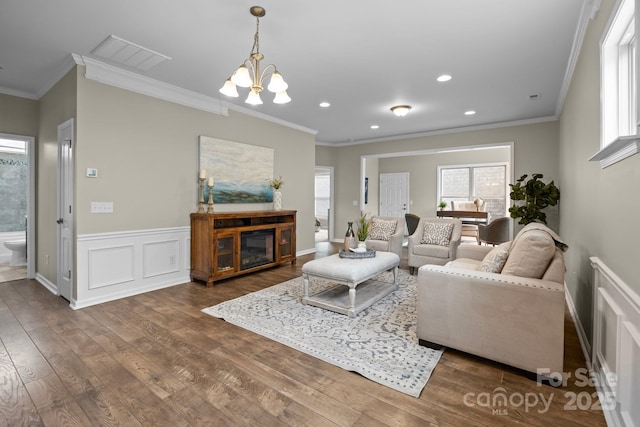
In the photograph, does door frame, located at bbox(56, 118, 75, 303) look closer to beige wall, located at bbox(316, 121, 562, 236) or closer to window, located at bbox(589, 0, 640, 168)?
window, located at bbox(589, 0, 640, 168)

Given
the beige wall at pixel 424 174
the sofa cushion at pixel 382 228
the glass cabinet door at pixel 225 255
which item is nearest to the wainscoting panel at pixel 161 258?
the glass cabinet door at pixel 225 255

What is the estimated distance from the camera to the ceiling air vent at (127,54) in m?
2.99

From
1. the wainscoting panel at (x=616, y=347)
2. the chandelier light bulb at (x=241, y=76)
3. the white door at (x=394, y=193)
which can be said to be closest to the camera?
the wainscoting panel at (x=616, y=347)

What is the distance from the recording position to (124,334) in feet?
8.91

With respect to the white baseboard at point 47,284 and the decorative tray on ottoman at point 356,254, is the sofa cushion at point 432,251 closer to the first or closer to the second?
the decorative tray on ottoman at point 356,254

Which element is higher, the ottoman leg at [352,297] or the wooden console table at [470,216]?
the wooden console table at [470,216]

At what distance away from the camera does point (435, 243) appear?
4.76 m

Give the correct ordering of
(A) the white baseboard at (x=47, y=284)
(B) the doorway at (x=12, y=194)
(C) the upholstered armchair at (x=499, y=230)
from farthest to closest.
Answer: (C) the upholstered armchair at (x=499, y=230) < (B) the doorway at (x=12, y=194) < (A) the white baseboard at (x=47, y=284)

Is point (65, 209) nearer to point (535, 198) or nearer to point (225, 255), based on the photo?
point (225, 255)

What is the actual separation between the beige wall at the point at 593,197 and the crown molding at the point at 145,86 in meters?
4.32

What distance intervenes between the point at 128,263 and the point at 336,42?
344 centimetres

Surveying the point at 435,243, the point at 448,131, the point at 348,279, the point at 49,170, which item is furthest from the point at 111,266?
the point at 448,131

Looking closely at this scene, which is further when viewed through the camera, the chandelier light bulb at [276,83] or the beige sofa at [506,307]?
the chandelier light bulb at [276,83]

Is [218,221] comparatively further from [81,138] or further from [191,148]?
[81,138]
